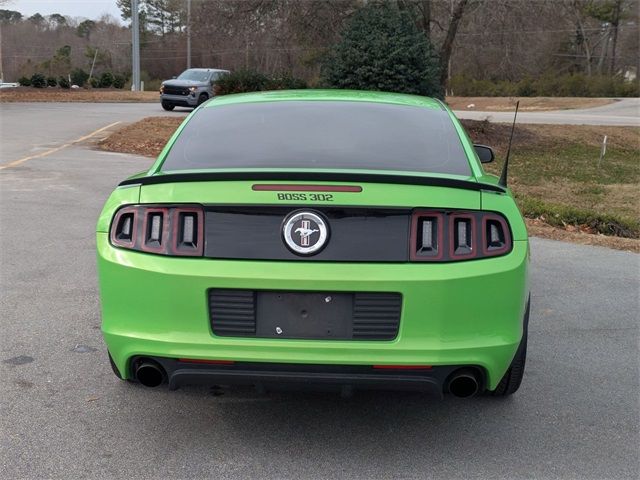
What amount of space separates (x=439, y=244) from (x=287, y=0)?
1754 cm

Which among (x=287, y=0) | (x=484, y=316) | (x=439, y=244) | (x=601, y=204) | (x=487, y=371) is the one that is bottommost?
(x=601, y=204)

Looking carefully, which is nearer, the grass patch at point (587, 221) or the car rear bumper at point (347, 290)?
the car rear bumper at point (347, 290)

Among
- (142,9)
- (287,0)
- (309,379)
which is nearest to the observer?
(309,379)

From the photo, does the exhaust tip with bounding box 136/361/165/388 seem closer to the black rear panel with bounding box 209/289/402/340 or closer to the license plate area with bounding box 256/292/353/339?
the black rear panel with bounding box 209/289/402/340

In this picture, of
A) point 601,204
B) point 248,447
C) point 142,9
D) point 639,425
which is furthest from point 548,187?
point 142,9

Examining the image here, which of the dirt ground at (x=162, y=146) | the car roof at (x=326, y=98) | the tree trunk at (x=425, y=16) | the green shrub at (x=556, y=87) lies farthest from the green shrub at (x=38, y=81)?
the car roof at (x=326, y=98)

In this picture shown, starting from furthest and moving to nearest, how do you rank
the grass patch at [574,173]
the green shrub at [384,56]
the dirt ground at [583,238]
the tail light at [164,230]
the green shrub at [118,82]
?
the green shrub at [118,82] < the green shrub at [384,56] < the grass patch at [574,173] < the dirt ground at [583,238] < the tail light at [164,230]

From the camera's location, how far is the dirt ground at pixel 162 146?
337 inches

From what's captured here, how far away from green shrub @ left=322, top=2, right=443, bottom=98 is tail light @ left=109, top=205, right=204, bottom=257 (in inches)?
580

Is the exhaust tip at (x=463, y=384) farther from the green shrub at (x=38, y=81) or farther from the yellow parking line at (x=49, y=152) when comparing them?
the green shrub at (x=38, y=81)

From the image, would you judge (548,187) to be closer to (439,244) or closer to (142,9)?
(439,244)

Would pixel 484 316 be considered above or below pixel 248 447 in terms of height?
above

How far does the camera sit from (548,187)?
581 inches

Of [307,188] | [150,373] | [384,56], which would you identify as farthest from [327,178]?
[384,56]
